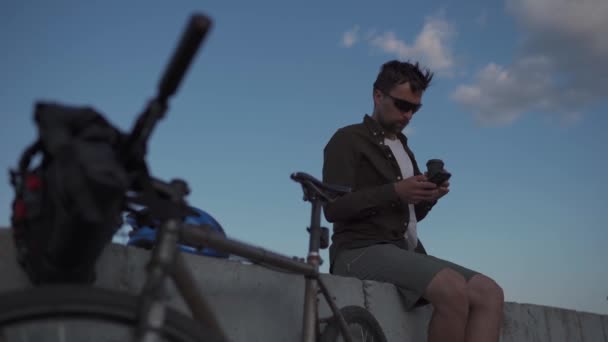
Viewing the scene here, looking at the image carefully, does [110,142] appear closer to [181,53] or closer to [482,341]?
[181,53]

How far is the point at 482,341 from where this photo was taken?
3029 mm

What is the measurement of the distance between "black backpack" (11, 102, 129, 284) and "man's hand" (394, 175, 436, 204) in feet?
6.22

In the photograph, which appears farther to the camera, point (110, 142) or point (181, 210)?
point (181, 210)

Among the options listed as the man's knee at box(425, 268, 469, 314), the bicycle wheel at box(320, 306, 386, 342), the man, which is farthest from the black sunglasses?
the bicycle wheel at box(320, 306, 386, 342)

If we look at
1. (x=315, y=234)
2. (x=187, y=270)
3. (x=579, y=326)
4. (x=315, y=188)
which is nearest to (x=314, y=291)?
(x=315, y=234)

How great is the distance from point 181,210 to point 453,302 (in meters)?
1.86

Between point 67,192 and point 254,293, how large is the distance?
5.46 feet

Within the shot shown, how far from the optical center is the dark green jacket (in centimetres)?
331

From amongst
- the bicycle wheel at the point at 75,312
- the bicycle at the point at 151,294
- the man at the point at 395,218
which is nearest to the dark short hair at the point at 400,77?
the man at the point at 395,218

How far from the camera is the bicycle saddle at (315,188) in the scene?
2824 millimetres

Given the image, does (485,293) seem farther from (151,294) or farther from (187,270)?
(151,294)

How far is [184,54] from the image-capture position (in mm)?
1435

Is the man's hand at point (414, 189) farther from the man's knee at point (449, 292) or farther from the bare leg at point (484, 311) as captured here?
the bare leg at point (484, 311)

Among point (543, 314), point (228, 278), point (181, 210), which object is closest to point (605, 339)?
point (543, 314)
